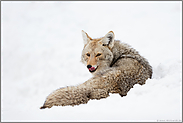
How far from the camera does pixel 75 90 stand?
4.62 m

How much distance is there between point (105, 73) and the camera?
5.18 metres

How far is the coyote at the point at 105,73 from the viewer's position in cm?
458

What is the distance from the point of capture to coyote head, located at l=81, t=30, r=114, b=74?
6.02 metres

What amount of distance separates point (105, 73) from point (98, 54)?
1.10 metres

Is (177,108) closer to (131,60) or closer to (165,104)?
(165,104)

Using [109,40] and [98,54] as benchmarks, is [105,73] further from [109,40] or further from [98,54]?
[109,40]

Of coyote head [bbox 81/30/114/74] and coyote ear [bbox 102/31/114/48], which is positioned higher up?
coyote ear [bbox 102/31/114/48]

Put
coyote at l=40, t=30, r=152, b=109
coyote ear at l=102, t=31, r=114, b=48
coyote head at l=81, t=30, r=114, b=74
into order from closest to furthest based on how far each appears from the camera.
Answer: coyote at l=40, t=30, r=152, b=109 < coyote head at l=81, t=30, r=114, b=74 < coyote ear at l=102, t=31, r=114, b=48

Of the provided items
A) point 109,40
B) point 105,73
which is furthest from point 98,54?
point 105,73

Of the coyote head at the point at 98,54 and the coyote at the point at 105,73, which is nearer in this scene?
the coyote at the point at 105,73

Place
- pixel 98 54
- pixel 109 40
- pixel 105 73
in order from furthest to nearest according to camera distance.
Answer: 1. pixel 109 40
2. pixel 98 54
3. pixel 105 73

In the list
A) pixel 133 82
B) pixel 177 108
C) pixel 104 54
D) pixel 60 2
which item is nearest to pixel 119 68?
pixel 133 82

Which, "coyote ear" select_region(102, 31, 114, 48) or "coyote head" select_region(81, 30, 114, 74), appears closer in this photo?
"coyote head" select_region(81, 30, 114, 74)

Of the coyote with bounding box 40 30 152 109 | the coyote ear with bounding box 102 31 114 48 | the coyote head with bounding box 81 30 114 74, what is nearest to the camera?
the coyote with bounding box 40 30 152 109
